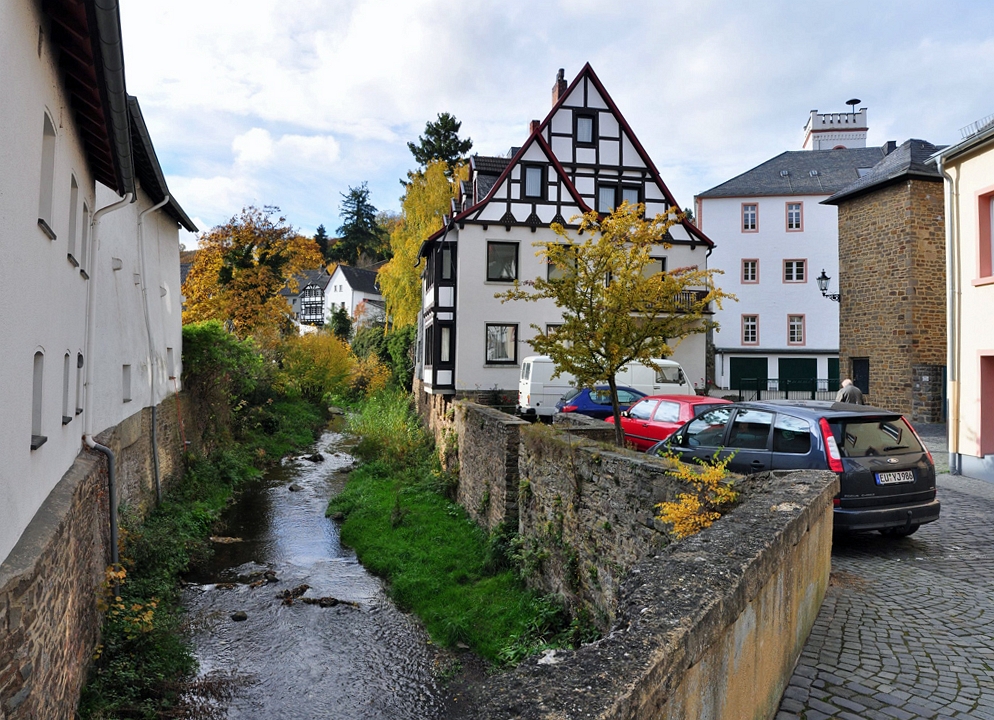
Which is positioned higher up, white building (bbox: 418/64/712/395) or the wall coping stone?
white building (bbox: 418/64/712/395)

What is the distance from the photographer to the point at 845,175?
4019 cm

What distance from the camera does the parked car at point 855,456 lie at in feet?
25.1

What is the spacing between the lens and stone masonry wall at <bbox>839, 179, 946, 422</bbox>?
72.7 ft

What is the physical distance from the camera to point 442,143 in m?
50.2

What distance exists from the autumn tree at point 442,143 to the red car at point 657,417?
126 ft

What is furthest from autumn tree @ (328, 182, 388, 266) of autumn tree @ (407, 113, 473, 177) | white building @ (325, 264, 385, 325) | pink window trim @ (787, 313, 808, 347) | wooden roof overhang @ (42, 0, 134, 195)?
wooden roof overhang @ (42, 0, 134, 195)

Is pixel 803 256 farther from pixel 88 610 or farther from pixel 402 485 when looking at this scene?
pixel 88 610

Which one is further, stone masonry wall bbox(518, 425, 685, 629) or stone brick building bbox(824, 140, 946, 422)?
stone brick building bbox(824, 140, 946, 422)

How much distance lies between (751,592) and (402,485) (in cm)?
1755

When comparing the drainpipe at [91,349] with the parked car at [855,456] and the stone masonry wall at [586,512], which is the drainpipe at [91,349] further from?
the parked car at [855,456]

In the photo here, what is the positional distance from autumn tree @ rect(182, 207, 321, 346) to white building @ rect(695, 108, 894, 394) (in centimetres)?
2309

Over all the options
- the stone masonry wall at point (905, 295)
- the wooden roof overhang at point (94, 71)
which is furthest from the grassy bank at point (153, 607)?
the stone masonry wall at point (905, 295)

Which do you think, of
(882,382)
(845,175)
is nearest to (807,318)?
(845,175)

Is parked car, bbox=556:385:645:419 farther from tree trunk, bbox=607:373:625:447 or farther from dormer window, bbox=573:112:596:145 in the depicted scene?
dormer window, bbox=573:112:596:145
